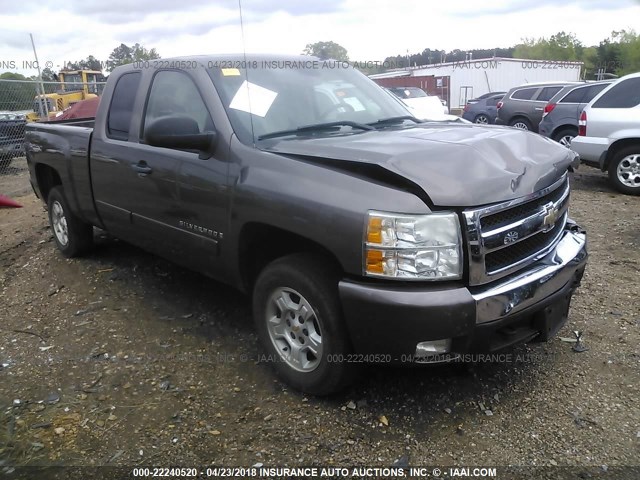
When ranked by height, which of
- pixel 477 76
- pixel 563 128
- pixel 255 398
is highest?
pixel 477 76

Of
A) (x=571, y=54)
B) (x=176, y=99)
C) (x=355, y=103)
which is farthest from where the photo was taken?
(x=571, y=54)

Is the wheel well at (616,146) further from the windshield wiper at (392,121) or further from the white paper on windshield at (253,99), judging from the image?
the white paper on windshield at (253,99)

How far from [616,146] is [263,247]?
6.88 meters

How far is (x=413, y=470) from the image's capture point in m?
2.54

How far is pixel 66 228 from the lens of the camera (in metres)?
5.46

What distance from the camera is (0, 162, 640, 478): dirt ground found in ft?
8.80

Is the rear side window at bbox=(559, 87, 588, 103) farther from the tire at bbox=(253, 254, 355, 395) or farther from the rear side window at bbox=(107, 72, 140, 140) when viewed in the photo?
the tire at bbox=(253, 254, 355, 395)

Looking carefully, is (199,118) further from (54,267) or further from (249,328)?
(54,267)

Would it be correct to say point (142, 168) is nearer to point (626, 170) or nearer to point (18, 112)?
point (626, 170)

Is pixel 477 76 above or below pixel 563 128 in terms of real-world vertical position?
above

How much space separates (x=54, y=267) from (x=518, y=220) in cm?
453

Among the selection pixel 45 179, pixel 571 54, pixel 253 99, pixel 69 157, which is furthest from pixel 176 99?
pixel 571 54

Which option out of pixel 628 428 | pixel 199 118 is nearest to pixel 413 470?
pixel 628 428

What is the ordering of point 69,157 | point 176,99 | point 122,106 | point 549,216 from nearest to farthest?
point 549,216 → point 176,99 → point 122,106 → point 69,157
